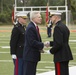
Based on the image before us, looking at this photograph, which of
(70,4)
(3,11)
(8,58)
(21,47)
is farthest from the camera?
(3,11)

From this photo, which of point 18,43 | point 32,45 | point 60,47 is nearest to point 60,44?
point 60,47

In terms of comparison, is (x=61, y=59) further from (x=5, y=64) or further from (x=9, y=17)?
(x=9, y=17)

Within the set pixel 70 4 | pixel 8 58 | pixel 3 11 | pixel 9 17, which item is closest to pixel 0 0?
pixel 3 11

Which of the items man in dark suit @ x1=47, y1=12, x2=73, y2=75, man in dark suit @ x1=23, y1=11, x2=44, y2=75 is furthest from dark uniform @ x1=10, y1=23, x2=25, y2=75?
man in dark suit @ x1=47, y1=12, x2=73, y2=75

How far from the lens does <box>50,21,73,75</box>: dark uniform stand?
25.8 feet

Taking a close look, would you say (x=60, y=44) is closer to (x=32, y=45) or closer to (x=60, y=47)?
(x=60, y=47)

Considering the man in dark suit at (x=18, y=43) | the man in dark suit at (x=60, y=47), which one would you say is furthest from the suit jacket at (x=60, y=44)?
the man in dark suit at (x=18, y=43)

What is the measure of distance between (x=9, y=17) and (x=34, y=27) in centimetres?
5979

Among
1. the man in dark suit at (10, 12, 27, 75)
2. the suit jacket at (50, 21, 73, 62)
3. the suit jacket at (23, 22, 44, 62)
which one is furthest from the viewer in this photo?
the man in dark suit at (10, 12, 27, 75)

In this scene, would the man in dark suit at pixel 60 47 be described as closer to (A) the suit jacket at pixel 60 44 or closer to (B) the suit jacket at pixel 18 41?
(A) the suit jacket at pixel 60 44

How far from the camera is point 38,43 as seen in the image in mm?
8039

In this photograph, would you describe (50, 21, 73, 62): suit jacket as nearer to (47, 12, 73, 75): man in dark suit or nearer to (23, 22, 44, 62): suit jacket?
(47, 12, 73, 75): man in dark suit

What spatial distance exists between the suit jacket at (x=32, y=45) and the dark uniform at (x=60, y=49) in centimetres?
34

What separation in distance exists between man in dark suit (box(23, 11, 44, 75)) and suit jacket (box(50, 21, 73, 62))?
12.8 inches
